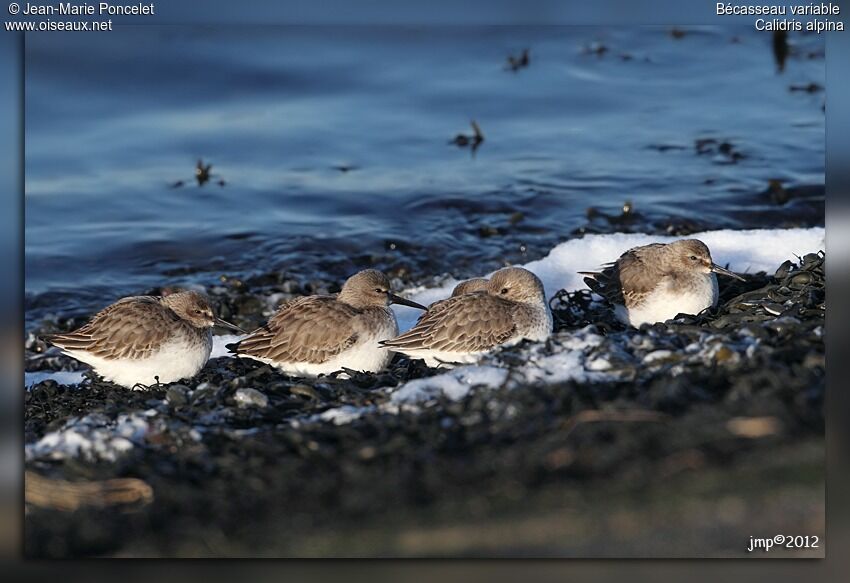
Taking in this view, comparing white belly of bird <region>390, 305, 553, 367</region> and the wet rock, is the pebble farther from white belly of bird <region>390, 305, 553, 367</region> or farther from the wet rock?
white belly of bird <region>390, 305, 553, 367</region>

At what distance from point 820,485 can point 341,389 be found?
287 centimetres

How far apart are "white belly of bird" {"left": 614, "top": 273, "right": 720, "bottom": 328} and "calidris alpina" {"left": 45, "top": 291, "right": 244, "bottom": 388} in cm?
294

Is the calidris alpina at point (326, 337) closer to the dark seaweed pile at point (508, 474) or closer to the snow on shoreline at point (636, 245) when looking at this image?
the snow on shoreline at point (636, 245)

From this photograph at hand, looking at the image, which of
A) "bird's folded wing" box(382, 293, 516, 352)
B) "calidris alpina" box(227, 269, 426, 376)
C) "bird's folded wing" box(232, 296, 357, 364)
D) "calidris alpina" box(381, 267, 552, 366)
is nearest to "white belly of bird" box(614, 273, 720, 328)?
"calidris alpina" box(381, 267, 552, 366)

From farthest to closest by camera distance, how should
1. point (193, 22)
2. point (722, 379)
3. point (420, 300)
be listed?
1. point (420, 300)
2. point (193, 22)
3. point (722, 379)

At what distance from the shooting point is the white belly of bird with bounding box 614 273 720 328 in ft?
24.9

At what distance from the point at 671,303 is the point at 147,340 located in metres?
3.63

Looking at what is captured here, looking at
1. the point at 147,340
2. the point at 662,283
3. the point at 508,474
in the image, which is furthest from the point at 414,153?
the point at 508,474

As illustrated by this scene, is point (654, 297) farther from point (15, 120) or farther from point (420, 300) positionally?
point (15, 120)

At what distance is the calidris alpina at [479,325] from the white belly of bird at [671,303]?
2.51ft

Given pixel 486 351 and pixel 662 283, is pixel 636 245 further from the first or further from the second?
pixel 486 351

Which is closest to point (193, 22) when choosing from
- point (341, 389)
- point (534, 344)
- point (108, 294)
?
point (341, 389)

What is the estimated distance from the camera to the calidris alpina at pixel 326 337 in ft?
23.8

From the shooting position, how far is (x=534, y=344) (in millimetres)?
6887
